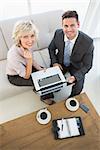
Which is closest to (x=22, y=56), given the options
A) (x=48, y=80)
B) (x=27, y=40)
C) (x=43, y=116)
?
(x=27, y=40)

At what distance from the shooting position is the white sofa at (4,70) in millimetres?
2152

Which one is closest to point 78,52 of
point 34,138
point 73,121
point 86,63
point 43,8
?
point 86,63

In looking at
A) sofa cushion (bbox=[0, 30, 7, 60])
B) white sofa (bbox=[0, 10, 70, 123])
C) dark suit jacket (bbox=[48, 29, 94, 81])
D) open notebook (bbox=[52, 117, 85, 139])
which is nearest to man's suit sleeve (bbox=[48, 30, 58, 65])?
dark suit jacket (bbox=[48, 29, 94, 81])

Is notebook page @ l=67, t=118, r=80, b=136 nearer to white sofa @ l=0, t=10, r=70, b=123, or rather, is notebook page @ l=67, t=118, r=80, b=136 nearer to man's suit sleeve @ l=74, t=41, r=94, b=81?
white sofa @ l=0, t=10, r=70, b=123

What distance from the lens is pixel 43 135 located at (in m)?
1.79

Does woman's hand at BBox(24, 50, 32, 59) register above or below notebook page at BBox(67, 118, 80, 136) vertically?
above

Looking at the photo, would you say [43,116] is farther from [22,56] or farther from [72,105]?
[22,56]

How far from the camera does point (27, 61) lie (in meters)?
2.13

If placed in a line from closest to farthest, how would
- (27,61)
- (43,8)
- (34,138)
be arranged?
(34,138), (27,61), (43,8)

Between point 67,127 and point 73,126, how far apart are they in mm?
48

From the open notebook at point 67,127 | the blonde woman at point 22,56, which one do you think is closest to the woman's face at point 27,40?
the blonde woman at point 22,56

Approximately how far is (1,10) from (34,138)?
6.75 ft

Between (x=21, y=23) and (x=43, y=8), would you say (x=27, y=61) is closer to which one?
(x=21, y=23)

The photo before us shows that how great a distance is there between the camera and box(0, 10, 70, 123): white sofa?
7.06ft
